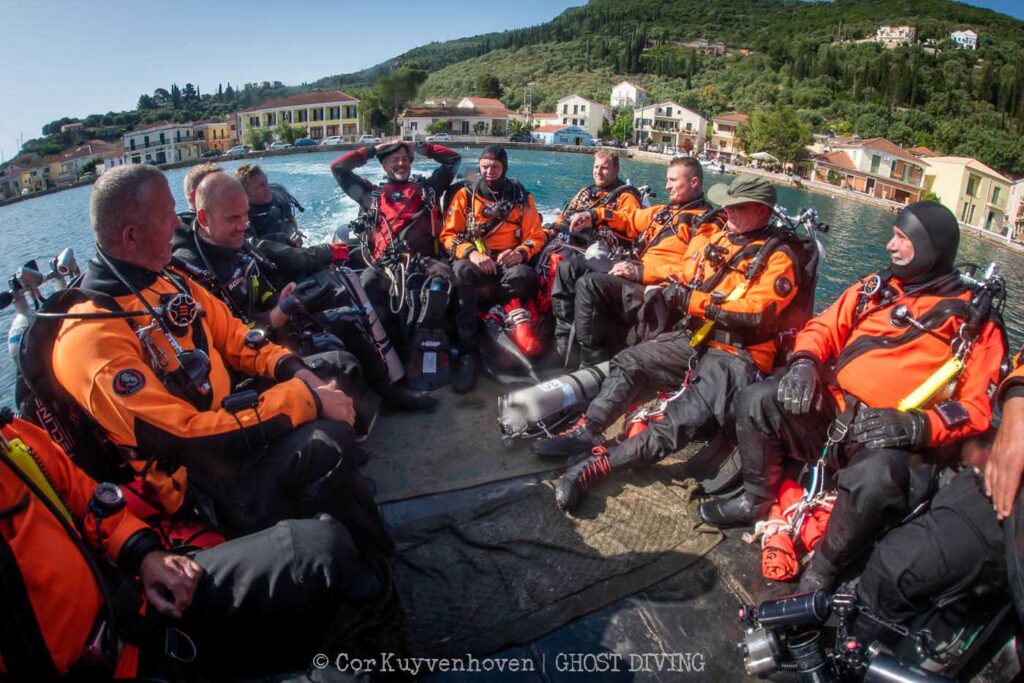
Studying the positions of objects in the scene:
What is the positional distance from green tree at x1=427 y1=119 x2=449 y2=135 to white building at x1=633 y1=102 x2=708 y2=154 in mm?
27640

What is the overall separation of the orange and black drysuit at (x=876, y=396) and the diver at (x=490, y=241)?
223cm

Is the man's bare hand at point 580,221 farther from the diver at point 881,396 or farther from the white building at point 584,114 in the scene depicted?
the white building at point 584,114

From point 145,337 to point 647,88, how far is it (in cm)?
11274

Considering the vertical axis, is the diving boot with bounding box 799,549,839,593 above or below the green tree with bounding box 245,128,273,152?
below

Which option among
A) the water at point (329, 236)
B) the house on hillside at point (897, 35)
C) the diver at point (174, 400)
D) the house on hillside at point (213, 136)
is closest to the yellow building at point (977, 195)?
the water at point (329, 236)

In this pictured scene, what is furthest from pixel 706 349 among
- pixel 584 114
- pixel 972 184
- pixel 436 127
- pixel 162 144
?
pixel 584 114

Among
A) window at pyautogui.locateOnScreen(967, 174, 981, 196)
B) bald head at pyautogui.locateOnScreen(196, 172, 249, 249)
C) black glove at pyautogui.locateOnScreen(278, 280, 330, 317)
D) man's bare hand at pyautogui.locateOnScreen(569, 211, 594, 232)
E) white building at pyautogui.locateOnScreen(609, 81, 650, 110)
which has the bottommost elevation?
black glove at pyautogui.locateOnScreen(278, 280, 330, 317)

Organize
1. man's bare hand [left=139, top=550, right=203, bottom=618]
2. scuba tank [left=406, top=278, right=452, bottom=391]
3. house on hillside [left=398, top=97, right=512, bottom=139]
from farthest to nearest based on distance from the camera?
house on hillside [left=398, top=97, right=512, bottom=139]
scuba tank [left=406, top=278, right=452, bottom=391]
man's bare hand [left=139, top=550, right=203, bottom=618]

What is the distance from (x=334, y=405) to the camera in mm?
Result: 2102

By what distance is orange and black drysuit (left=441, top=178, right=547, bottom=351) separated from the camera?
4449 millimetres

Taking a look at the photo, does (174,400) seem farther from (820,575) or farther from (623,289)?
(623,289)

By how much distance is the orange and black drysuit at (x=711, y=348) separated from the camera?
288 centimetres

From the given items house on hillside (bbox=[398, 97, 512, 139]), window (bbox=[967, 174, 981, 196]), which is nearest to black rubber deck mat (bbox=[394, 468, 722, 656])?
window (bbox=[967, 174, 981, 196])

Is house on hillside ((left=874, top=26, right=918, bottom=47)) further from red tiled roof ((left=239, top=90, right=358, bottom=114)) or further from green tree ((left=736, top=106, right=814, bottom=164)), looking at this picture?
red tiled roof ((left=239, top=90, right=358, bottom=114))
